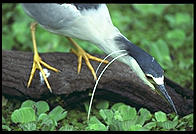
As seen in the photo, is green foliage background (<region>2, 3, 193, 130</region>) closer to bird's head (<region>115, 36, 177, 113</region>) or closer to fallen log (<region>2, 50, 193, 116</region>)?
fallen log (<region>2, 50, 193, 116</region>)

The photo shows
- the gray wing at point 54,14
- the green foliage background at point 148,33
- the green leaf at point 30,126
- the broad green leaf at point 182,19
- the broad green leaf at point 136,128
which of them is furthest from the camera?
the broad green leaf at point 182,19

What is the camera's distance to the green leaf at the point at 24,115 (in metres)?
2.84

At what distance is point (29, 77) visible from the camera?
10.2 ft

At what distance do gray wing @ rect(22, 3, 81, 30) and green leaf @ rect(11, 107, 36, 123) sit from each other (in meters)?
0.53

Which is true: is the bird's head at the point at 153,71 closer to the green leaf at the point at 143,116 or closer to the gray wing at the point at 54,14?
the green leaf at the point at 143,116

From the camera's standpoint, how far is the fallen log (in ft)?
10.2

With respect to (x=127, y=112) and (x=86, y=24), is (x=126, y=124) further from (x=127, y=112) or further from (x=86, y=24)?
(x=86, y=24)

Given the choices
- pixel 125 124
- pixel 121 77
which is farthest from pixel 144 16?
pixel 125 124

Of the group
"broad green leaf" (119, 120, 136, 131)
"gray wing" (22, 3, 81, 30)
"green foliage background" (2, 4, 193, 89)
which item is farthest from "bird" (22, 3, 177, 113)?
"green foliage background" (2, 4, 193, 89)

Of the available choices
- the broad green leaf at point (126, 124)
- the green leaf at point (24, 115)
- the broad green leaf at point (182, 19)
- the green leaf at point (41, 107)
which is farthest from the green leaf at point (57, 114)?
the broad green leaf at point (182, 19)

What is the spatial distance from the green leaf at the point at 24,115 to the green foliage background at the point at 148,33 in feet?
3.91

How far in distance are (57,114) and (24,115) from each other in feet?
0.77

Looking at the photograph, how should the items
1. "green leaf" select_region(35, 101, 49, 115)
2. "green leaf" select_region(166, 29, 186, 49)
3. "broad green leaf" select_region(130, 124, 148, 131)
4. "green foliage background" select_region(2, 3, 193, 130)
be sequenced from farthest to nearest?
1. "green leaf" select_region(166, 29, 186, 49)
2. "green foliage background" select_region(2, 3, 193, 130)
3. "green leaf" select_region(35, 101, 49, 115)
4. "broad green leaf" select_region(130, 124, 148, 131)

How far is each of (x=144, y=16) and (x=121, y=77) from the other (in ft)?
5.62
